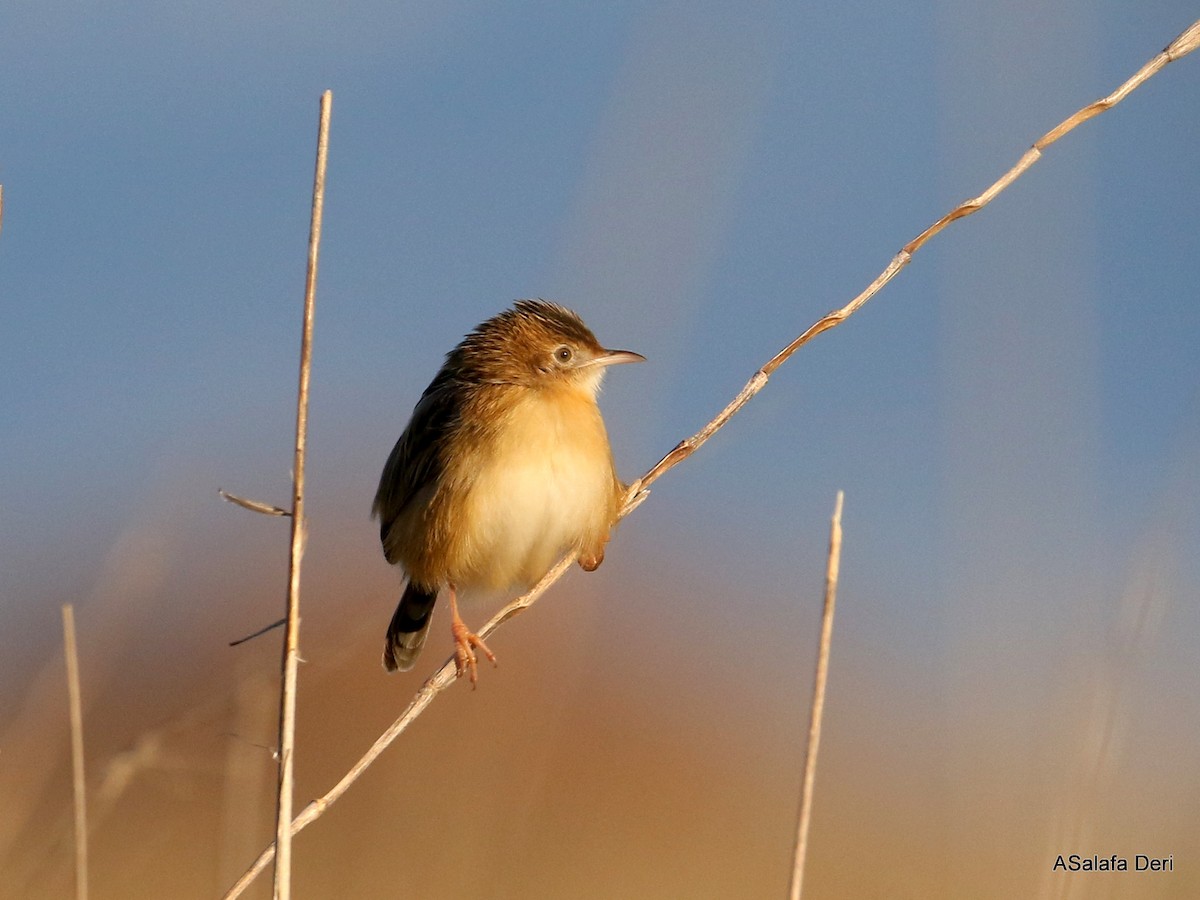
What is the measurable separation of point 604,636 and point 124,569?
3.85 meters

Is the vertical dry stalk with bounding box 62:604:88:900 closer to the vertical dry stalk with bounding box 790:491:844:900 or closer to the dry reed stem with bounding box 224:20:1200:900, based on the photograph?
the dry reed stem with bounding box 224:20:1200:900

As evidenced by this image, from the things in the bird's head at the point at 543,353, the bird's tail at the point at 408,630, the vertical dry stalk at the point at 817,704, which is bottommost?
the bird's tail at the point at 408,630

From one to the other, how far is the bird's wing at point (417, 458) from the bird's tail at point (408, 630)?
0.24 m

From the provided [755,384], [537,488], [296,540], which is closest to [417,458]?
[537,488]

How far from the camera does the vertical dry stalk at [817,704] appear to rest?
246 cm

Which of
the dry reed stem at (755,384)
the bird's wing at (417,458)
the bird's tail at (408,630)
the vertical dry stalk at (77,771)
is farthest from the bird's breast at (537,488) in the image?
the vertical dry stalk at (77,771)

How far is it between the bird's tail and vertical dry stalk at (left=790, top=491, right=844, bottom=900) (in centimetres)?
243

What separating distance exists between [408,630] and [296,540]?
2.55 m

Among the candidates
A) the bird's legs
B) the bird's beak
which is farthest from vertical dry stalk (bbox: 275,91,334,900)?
the bird's beak

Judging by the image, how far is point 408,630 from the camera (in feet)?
15.5

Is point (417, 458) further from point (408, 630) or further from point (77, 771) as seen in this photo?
point (77, 771)

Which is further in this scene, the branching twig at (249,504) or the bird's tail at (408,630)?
the bird's tail at (408,630)

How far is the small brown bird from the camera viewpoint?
4.18m

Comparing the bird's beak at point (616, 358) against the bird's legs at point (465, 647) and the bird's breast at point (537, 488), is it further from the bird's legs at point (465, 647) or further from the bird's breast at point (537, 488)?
the bird's legs at point (465, 647)
